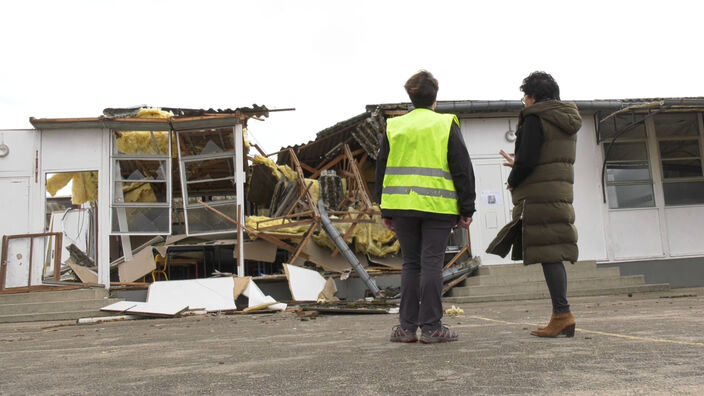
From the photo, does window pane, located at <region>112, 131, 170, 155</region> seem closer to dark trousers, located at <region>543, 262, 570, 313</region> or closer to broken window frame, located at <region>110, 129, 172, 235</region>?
broken window frame, located at <region>110, 129, 172, 235</region>

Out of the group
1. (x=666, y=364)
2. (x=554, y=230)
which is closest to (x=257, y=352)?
(x=554, y=230)

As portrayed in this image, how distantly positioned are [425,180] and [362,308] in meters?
5.05

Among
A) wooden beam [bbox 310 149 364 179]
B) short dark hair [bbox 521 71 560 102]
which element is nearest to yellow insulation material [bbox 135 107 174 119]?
wooden beam [bbox 310 149 364 179]

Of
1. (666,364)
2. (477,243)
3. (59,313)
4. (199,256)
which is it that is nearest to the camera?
(666,364)

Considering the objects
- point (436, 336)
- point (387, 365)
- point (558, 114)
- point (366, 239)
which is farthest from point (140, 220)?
point (387, 365)

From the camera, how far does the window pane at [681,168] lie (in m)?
13.5

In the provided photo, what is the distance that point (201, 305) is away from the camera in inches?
423

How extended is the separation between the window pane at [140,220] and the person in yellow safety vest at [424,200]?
31.2 feet

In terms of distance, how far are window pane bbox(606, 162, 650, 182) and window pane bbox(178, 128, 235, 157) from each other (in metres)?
8.10

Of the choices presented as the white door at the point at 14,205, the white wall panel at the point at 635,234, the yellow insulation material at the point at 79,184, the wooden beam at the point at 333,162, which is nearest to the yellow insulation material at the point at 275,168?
the wooden beam at the point at 333,162

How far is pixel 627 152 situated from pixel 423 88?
1077 centimetres

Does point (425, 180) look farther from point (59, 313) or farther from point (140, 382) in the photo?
point (59, 313)

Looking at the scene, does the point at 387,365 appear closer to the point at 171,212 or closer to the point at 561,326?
the point at 561,326

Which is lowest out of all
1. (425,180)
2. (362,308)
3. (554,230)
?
(362,308)
